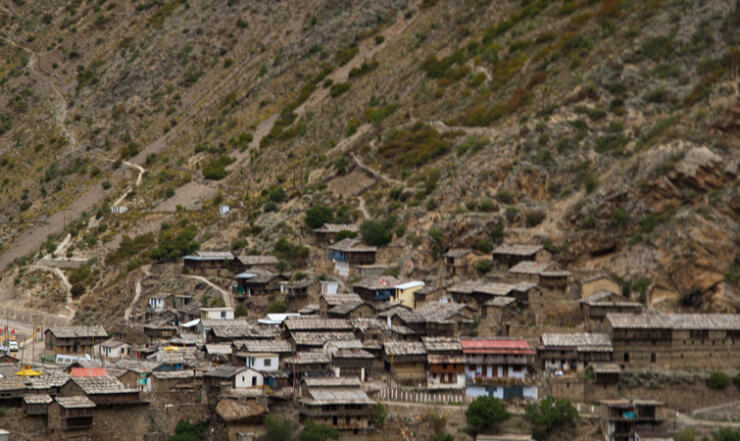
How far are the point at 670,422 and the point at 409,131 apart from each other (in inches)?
2047

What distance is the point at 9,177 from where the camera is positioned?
141500 mm

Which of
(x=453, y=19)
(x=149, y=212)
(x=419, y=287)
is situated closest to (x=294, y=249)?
(x=419, y=287)

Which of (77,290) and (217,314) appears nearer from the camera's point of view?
(217,314)

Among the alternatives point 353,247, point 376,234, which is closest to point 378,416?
point 353,247

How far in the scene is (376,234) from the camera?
92.9 m

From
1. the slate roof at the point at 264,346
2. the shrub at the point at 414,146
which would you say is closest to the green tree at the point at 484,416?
the slate roof at the point at 264,346

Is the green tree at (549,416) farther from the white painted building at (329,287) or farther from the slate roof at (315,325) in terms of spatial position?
the white painted building at (329,287)

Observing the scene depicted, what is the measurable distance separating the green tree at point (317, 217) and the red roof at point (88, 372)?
3216 cm

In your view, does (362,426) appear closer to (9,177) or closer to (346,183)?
(346,183)

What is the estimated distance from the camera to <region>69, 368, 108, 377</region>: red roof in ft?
224

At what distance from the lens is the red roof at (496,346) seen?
6894cm

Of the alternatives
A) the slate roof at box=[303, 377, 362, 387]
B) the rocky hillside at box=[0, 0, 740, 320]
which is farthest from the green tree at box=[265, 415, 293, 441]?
the rocky hillside at box=[0, 0, 740, 320]

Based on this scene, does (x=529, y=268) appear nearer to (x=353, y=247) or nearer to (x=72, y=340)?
(x=353, y=247)

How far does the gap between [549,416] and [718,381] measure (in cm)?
983
